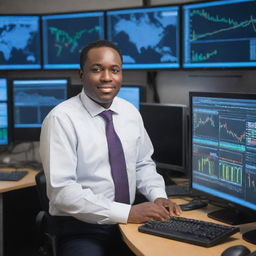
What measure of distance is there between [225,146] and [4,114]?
169 cm

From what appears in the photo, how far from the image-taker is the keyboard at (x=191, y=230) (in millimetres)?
1520

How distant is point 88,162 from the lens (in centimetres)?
190

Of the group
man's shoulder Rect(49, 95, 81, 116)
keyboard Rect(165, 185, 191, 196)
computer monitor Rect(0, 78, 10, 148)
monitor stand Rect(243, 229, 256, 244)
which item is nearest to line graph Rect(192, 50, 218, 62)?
keyboard Rect(165, 185, 191, 196)

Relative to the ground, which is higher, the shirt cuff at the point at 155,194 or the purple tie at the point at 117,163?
the purple tie at the point at 117,163

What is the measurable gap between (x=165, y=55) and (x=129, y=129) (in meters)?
0.79

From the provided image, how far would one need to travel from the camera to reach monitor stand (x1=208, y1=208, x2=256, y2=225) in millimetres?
1744

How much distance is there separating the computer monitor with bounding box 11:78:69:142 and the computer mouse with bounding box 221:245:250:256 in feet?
5.97

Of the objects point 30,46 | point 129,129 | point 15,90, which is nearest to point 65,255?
point 129,129

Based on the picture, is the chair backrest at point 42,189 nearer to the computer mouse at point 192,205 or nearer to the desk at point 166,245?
the desk at point 166,245

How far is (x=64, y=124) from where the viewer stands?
189 cm

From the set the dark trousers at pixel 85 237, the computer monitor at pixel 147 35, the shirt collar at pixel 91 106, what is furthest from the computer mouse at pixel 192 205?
the computer monitor at pixel 147 35

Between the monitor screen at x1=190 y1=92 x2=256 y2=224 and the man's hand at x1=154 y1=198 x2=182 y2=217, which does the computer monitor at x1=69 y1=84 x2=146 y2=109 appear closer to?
the monitor screen at x1=190 y1=92 x2=256 y2=224

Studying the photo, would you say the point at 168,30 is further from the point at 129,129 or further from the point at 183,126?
the point at 129,129

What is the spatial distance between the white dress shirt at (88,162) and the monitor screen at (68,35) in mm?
951
